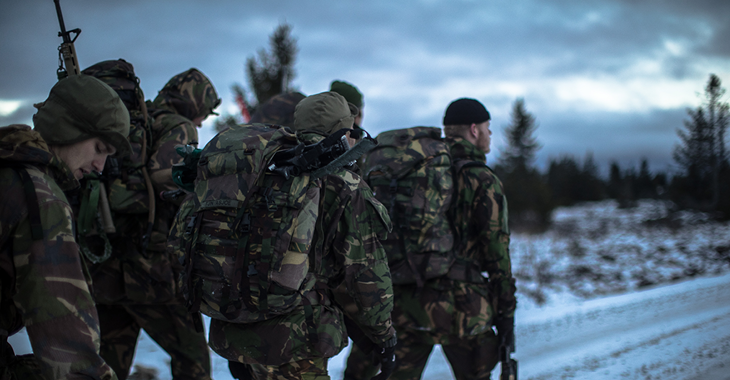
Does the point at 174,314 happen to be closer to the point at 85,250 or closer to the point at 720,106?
the point at 85,250

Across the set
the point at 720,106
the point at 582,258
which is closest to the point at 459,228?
the point at 582,258

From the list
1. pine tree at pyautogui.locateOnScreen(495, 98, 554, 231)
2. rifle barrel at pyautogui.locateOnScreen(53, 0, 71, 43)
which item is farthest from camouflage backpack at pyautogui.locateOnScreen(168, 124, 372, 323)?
pine tree at pyautogui.locateOnScreen(495, 98, 554, 231)

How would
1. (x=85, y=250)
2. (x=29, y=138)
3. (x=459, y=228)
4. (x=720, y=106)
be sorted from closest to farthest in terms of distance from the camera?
(x=29, y=138) < (x=85, y=250) < (x=459, y=228) < (x=720, y=106)

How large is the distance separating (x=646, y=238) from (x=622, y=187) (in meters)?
20.7

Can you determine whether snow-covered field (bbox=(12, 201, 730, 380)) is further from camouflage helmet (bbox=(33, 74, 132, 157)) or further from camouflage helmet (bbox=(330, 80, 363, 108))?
camouflage helmet (bbox=(33, 74, 132, 157))

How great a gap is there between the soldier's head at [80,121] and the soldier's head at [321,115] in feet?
2.85

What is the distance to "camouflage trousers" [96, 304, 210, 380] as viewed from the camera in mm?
3027

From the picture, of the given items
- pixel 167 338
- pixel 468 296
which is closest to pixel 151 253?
pixel 167 338

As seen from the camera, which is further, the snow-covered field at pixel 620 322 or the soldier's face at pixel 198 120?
the snow-covered field at pixel 620 322

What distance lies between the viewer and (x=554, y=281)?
12.7m

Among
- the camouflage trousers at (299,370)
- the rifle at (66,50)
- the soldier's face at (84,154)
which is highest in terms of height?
the rifle at (66,50)

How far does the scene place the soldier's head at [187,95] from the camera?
136 inches

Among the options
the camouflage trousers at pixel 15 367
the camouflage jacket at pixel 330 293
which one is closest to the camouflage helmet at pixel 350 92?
the camouflage jacket at pixel 330 293

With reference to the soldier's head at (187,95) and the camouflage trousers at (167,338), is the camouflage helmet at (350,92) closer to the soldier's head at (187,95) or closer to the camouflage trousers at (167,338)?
the soldier's head at (187,95)
